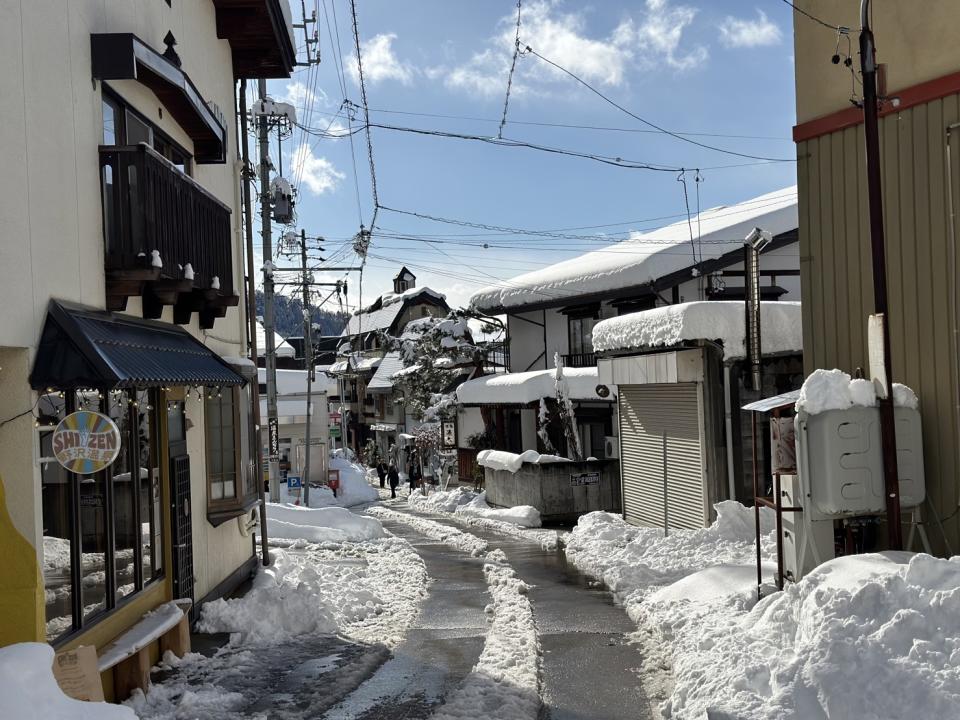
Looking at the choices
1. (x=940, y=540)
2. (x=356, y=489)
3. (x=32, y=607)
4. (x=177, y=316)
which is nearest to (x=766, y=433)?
(x=940, y=540)

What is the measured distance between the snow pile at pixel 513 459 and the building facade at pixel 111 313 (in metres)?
10.8

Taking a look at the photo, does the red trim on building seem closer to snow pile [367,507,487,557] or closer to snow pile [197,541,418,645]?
snow pile [197,541,418,645]

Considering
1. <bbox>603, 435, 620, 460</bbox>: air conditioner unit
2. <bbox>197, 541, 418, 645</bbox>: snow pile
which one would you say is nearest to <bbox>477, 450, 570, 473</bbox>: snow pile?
<bbox>603, 435, 620, 460</bbox>: air conditioner unit

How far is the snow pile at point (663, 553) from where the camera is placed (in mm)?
12906

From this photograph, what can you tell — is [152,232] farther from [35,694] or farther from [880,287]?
[880,287]

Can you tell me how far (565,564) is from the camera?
15.5 metres

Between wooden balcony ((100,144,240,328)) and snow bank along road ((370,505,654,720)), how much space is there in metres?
4.82

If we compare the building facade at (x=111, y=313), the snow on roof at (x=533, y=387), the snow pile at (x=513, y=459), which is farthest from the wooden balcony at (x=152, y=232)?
the snow on roof at (x=533, y=387)

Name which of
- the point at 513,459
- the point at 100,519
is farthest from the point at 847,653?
the point at 513,459

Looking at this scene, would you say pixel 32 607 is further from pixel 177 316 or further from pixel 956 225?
pixel 956 225

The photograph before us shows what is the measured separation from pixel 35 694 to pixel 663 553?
10635 millimetres

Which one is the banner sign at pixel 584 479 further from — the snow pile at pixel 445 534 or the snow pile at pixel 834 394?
the snow pile at pixel 834 394

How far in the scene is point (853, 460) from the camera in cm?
892

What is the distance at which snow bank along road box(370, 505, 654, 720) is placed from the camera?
767cm
